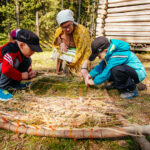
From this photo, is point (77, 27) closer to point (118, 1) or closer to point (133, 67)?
point (133, 67)

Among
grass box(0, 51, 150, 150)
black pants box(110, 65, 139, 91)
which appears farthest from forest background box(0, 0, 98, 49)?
black pants box(110, 65, 139, 91)

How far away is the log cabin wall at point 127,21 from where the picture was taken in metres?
6.48

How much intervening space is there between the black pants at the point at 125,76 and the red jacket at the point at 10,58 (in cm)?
155

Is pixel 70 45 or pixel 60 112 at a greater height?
pixel 70 45

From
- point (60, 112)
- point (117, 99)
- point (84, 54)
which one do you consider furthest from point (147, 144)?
point (84, 54)

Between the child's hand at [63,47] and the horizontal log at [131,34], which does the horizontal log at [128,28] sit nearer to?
the horizontal log at [131,34]

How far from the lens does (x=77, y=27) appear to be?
336cm

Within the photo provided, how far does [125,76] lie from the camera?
2414 millimetres

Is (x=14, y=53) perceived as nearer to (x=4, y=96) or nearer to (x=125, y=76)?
(x=4, y=96)

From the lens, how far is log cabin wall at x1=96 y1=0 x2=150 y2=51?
21.3 feet

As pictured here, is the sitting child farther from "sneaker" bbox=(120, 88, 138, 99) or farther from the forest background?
the forest background

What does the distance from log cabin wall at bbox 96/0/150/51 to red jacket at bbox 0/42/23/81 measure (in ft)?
19.3

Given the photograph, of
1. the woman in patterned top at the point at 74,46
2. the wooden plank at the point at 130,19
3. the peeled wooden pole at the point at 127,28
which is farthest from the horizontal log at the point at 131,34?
the woman in patterned top at the point at 74,46

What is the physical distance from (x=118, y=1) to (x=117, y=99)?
19.7 ft
